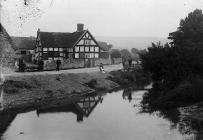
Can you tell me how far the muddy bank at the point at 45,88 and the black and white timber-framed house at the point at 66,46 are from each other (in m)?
14.9

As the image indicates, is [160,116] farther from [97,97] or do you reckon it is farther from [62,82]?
[62,82]

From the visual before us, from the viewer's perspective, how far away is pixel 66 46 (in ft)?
212

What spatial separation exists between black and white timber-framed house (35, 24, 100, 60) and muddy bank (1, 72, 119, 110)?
1490 centimetres

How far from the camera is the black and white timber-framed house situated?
6372 cm

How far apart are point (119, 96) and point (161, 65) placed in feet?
21.2

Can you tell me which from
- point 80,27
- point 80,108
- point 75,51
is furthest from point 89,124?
point 80,27

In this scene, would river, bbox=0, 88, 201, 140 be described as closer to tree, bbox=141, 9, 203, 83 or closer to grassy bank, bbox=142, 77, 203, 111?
grassy bank, bbox=142, 77, 203, 111

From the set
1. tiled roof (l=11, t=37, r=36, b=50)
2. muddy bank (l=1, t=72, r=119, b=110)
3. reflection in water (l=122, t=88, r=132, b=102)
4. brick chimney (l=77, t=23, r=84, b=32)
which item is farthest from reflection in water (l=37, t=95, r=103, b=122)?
tiled roof (l=11, t=37, r=36, b=50)

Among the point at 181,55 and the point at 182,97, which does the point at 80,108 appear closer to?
the point at 182,97

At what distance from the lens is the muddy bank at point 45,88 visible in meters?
34.0

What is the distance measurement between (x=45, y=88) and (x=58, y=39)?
2755 cm

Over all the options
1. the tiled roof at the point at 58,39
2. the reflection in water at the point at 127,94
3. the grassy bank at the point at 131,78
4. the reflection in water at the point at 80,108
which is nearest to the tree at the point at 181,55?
the reflection in water at the point at 127,94

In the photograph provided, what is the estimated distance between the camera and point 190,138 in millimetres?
20109

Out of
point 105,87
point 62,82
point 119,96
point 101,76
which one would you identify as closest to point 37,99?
point 62,82
